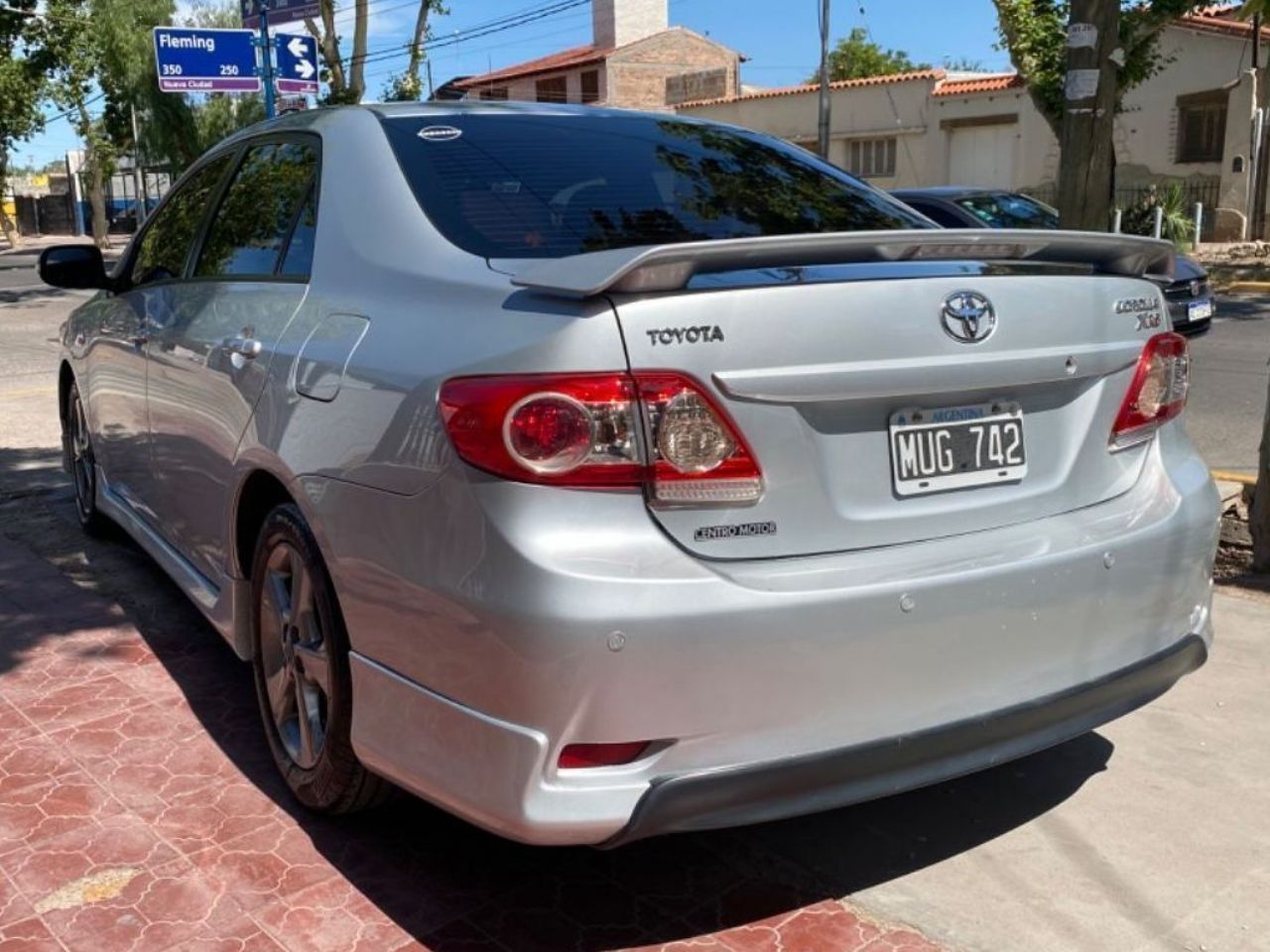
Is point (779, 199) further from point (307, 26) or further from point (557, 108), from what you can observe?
point (307, 26)

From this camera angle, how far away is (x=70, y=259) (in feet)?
16.1

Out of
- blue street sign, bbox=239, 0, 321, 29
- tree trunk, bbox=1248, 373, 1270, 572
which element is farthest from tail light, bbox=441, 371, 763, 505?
blue street sign, bbox=239, 0, 321, 29

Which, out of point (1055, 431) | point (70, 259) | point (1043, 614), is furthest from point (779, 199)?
point (70, 259)

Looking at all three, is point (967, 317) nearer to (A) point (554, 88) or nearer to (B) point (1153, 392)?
(B) point (1153, 392)

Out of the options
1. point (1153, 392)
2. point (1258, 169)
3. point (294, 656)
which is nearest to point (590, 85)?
point (1258, 169)

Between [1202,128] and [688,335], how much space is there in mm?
29154

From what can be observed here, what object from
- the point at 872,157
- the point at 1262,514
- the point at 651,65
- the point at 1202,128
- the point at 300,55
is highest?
the point at 651,65

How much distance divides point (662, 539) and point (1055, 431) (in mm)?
979


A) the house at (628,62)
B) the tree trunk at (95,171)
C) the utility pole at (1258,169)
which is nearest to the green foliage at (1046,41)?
the utility pole at (1258,169)

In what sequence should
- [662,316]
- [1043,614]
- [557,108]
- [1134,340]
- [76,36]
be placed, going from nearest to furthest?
1. [662,316]
2. [1043,614]
3. [1134,340]
4. [557,108]
5. [76,36]

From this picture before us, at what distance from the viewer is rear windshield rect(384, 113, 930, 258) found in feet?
9.58

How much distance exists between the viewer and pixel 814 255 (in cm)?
246

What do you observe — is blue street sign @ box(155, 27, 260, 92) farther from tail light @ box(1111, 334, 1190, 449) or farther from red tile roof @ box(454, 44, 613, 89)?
red tile roof @ box(454, 44, 613, 89)

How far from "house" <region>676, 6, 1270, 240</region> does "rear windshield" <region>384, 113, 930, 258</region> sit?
74.1 feet
